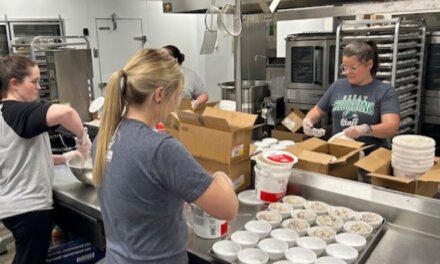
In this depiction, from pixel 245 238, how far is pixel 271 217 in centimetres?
17

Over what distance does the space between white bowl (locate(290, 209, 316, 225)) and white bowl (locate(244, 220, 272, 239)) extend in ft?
0.46

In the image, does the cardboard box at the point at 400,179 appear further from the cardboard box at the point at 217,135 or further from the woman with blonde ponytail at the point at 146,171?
the woman with blonde ponytail at the point at 146,171

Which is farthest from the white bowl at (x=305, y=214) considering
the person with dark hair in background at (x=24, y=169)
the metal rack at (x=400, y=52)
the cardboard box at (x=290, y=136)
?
the metal rack at (x=400, y=52)

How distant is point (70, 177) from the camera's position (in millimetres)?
2264

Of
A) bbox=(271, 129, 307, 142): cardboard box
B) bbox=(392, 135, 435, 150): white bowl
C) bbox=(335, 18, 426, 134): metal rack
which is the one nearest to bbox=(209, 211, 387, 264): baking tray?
bbox=(392, 135, 435, 150): white bowl

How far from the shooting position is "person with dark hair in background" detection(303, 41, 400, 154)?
2.28 m

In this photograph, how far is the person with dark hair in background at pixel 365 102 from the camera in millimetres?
2282

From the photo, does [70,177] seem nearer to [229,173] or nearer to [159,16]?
[229,173]

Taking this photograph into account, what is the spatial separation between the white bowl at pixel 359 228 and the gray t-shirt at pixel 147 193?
0.60 meters

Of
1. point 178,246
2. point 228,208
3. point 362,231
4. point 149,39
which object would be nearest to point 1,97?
point 178,246

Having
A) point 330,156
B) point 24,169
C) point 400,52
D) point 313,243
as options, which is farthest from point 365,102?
point 24,169

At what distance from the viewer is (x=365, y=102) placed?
93.7 inches

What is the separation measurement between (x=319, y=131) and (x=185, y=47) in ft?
16.7

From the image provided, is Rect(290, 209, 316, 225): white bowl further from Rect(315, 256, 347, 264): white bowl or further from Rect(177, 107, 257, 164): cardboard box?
Rect(177, 107, 257, 164): cardboard box
